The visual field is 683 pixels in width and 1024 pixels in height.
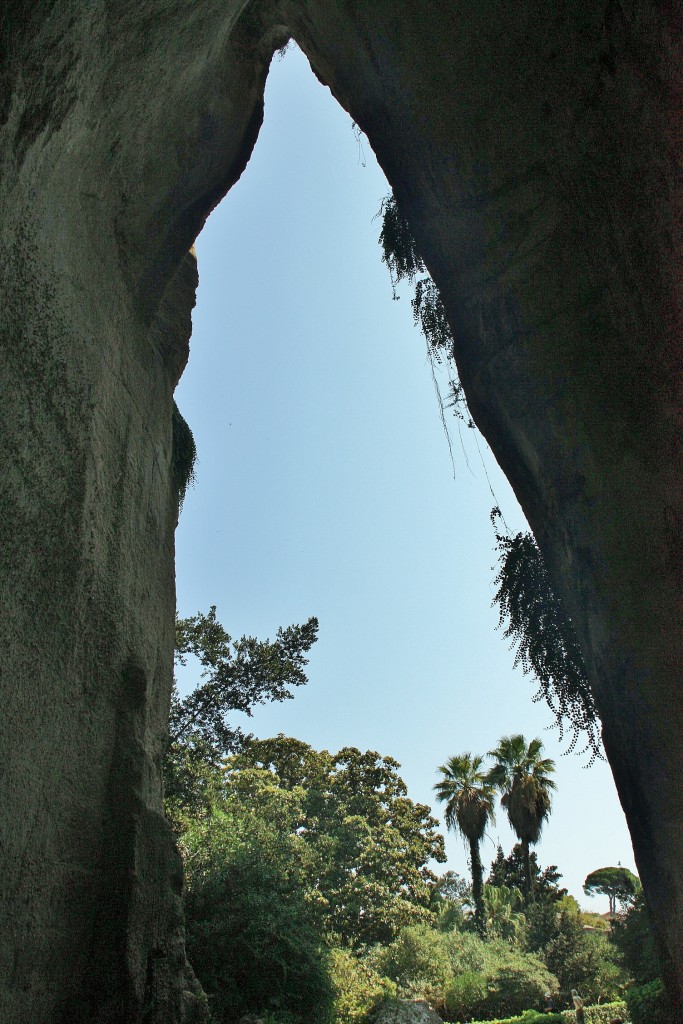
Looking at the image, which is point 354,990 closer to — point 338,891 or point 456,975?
point 338,891

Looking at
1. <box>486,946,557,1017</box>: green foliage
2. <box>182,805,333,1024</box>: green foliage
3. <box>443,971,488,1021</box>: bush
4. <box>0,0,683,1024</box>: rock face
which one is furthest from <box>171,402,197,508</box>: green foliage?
<box>486,946,557,1017</box>: green foliage

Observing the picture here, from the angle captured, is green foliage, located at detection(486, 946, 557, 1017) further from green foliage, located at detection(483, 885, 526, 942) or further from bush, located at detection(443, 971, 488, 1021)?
green foliage, located at detection(483, 885, 526, 942)

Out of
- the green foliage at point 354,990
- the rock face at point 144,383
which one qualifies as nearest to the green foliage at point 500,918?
the green foliage at point 354,990

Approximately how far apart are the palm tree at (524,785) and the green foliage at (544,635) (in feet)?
87.8

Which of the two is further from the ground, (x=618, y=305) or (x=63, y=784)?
(x=618, y=305)

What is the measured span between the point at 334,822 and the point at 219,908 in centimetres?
1377

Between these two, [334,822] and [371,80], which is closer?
[371,80]

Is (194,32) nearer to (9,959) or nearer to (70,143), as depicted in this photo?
(70,143)

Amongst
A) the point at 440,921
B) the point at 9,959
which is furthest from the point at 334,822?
the point at 9,959

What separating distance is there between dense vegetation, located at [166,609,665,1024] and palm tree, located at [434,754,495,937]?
0.24 ft

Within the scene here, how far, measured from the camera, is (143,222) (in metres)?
5.55

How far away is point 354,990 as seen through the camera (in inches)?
647

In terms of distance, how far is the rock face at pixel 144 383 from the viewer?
338 cm

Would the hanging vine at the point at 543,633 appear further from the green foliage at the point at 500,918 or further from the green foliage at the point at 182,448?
the green foliage at the point at 500,918
